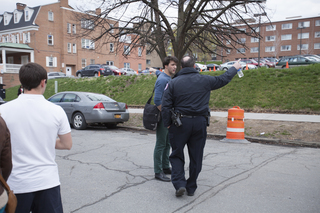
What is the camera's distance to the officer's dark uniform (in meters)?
3.87

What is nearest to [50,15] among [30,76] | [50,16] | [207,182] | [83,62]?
[50,16]

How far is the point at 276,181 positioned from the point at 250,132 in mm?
4670

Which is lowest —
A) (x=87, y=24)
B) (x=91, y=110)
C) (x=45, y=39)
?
(x=91, y=110)

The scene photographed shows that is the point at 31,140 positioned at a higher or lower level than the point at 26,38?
lower

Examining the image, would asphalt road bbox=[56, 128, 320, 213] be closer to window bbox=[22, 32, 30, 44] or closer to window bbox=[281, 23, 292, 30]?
window bbox=[22, 32, 30, 44]

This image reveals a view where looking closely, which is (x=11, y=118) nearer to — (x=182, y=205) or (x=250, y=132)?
(x=182, y=205)

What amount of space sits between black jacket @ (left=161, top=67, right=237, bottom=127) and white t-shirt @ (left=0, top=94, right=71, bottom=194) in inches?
80.6

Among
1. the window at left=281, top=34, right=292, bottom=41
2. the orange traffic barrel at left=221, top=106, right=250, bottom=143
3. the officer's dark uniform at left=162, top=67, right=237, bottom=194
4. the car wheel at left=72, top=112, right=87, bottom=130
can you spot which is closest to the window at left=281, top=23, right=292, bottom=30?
the window at left=281, top=34, right=292, bottom=41

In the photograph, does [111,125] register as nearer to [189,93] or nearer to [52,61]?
[189,93]

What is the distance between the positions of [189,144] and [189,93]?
0.75 meters

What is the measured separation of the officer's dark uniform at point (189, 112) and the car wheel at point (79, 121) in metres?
7.30

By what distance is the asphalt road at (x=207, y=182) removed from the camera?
3697mm

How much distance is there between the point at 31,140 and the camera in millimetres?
2084

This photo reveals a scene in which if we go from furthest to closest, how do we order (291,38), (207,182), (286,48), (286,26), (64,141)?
(286,48), (286,26), (291,38), (207,182), (64,141)
